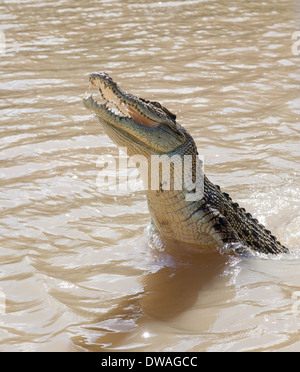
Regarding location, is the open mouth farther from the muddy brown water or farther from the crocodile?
the muddy brown water

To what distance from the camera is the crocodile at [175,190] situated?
431 centimetres

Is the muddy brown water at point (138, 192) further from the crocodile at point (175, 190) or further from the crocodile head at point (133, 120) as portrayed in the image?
the crocodile head at point (133, 120)

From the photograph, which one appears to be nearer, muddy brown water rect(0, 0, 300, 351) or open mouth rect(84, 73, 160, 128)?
muddy brown water rect(0, 0, 300, 351)

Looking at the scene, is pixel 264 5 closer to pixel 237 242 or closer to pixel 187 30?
pixel 187 30

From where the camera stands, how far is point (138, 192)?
5.93 m

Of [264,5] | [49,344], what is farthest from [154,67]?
[49,344]

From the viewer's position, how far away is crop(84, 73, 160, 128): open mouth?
411 cm

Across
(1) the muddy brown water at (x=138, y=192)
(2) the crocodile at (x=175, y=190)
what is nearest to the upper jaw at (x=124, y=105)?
(2) the crocodile at (x=175, y=190)

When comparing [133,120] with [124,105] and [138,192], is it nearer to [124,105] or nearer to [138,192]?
[124,105]

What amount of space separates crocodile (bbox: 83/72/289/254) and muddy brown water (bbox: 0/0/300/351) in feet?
0.61

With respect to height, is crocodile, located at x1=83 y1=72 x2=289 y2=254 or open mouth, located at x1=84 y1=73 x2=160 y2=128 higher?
open mouth, located at x1=84 y1=73 x2=160 y2=128

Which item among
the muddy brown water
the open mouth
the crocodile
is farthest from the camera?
the crocodile

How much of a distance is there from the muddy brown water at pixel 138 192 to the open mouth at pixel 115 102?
3.30 ft

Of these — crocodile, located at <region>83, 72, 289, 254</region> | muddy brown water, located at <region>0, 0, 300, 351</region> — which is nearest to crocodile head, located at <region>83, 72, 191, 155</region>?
crocodile, located at <region>83, 72, 289, 254</region>
